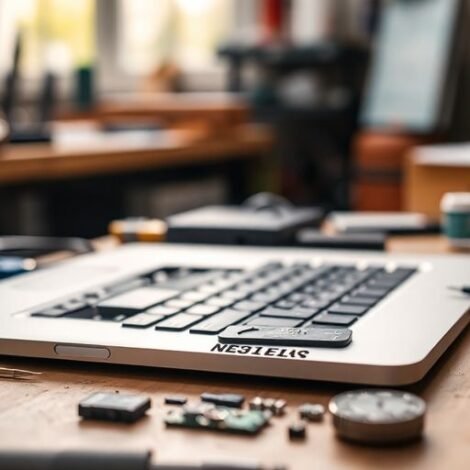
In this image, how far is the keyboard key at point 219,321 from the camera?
68 cm

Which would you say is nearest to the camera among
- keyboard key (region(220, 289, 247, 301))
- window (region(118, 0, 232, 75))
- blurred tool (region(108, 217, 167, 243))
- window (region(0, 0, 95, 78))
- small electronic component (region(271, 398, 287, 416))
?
small electronic component (region(271, 398, 287, 416))

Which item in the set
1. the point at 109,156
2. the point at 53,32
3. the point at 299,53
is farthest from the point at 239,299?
the point at 53,32

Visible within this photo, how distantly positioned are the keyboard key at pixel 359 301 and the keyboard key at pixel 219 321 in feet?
0.27

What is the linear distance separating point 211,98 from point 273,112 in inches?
12.0

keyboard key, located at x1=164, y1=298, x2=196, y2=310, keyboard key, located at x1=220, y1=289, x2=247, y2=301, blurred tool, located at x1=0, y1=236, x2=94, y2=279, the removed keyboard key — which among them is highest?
the removed keyboard key

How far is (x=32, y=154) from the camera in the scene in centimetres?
276

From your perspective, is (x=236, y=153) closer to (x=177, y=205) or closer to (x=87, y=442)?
(x=177, y=205)

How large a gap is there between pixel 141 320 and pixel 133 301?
0.06 metres

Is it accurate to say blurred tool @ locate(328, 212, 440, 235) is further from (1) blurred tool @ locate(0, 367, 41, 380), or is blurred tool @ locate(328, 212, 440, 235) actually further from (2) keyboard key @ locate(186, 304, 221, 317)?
(1) blurred tool @ locate(0, 367, 41, 380)

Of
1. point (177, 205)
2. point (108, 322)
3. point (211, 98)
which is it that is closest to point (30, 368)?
point (108, 322)

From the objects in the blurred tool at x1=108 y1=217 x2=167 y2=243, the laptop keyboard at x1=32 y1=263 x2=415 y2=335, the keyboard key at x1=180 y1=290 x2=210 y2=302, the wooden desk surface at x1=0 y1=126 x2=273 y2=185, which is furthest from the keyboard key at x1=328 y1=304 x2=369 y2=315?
the wooden desk surface at x1=0 y1=126 x2=273 y2=185

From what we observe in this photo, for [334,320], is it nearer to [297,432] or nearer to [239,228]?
[297,432]

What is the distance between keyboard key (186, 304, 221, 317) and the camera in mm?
726

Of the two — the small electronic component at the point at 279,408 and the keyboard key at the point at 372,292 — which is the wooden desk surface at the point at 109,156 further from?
the small electronic component at the point at 279,408
